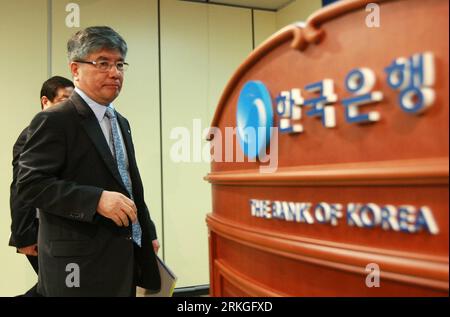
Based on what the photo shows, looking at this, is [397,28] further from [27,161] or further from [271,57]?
[27,161]

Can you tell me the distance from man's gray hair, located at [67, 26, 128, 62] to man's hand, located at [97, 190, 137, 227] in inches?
23.0

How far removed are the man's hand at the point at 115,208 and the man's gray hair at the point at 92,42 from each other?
1.92 feet

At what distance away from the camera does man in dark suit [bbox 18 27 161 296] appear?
1.40 m

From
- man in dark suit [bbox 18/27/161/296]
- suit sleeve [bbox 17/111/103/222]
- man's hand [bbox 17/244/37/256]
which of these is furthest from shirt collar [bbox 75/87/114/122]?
man's hand [bbox 17/244/37/256]

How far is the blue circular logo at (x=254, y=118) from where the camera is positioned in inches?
39.6

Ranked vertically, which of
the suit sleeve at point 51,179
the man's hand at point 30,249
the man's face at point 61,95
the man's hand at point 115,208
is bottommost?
the man's hand at point 30,249

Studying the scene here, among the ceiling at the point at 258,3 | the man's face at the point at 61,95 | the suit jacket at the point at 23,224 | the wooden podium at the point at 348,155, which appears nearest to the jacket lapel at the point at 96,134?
the wooden podium at the point at 348,155

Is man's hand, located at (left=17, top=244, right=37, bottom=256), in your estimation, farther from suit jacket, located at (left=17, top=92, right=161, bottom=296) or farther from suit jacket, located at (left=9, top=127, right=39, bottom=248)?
suit jacket, located at (left=17, top=92, right=161, bottom=296)

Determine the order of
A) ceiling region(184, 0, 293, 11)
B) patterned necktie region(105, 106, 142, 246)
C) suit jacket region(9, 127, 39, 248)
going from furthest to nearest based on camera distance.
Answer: ceiling region(184, 0, 293, 11) → suit jacket region(9, 127, 39, 248) → patterned necktie region(105, 106, 142, 246)

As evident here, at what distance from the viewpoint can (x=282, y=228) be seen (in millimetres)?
977

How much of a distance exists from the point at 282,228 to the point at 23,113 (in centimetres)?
310

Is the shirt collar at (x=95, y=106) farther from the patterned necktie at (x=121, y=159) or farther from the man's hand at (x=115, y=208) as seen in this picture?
the man's hand at (x=115, y=208)
